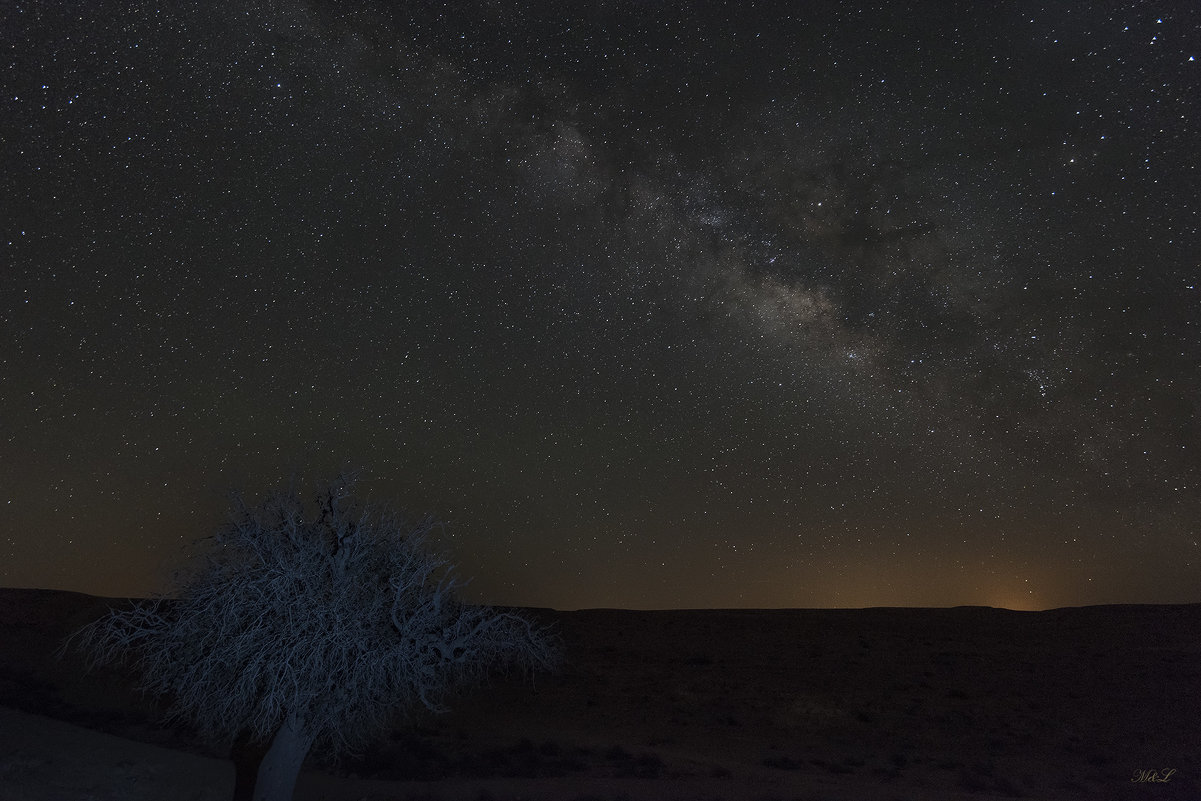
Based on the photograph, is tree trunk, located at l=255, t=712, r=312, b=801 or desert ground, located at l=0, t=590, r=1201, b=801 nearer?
tree trunk, located at l=255, t=712, r=312, b=801

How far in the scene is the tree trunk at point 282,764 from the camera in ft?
42.3

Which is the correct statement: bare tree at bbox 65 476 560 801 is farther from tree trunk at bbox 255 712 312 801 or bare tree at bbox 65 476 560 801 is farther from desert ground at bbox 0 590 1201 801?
desert ground at bbox 0 590 1201 801

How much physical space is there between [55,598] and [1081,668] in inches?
2032

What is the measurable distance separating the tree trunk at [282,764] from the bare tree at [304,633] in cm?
2

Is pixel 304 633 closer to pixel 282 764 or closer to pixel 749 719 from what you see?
pixel 282 764

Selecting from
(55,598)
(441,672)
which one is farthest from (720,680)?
(55,598)

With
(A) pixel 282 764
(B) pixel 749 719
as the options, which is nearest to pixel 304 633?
(A) pixel 282 764

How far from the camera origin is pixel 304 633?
12078 mm

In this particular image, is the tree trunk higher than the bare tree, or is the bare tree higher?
the bare tree

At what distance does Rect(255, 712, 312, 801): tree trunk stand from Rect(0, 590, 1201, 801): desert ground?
214 centimetres

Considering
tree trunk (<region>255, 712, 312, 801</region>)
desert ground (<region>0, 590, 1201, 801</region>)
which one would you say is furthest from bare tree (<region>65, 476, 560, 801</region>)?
desert ground (<region>0, 590, 1201, 801</region>)

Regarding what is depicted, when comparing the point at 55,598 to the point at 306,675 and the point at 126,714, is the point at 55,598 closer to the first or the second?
the point at 126,714

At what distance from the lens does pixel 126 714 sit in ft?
75.4

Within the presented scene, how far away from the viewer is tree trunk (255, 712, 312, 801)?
42.3 feet
